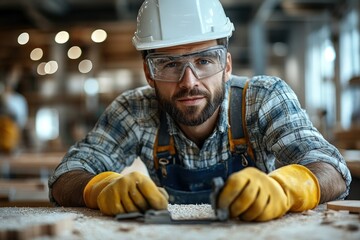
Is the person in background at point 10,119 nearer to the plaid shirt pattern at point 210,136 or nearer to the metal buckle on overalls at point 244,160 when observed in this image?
the plaid shirt pattern at point 210,136

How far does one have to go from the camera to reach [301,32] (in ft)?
56.1

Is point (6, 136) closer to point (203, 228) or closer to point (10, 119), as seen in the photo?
point (10, 119)

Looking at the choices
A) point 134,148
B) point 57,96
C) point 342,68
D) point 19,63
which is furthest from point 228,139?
point 19,63

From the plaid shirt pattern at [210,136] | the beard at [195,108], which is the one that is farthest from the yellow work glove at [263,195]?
the beard at [195,108]

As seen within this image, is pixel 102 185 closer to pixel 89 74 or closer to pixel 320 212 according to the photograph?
pixel 320 212

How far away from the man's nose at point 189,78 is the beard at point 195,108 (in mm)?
36

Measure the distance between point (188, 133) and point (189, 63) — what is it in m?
0.50

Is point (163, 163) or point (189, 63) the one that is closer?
point (189, 63)

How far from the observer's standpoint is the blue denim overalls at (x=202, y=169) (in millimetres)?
2893

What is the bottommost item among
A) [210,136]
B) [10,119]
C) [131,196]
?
[10,119]

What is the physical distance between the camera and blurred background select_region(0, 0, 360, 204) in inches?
445

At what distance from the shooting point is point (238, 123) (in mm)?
2865

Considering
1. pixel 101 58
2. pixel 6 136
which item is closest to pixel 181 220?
pixel 6 136

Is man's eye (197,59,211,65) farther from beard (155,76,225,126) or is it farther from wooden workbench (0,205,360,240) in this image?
wooden workbench (0,205,360,240)
